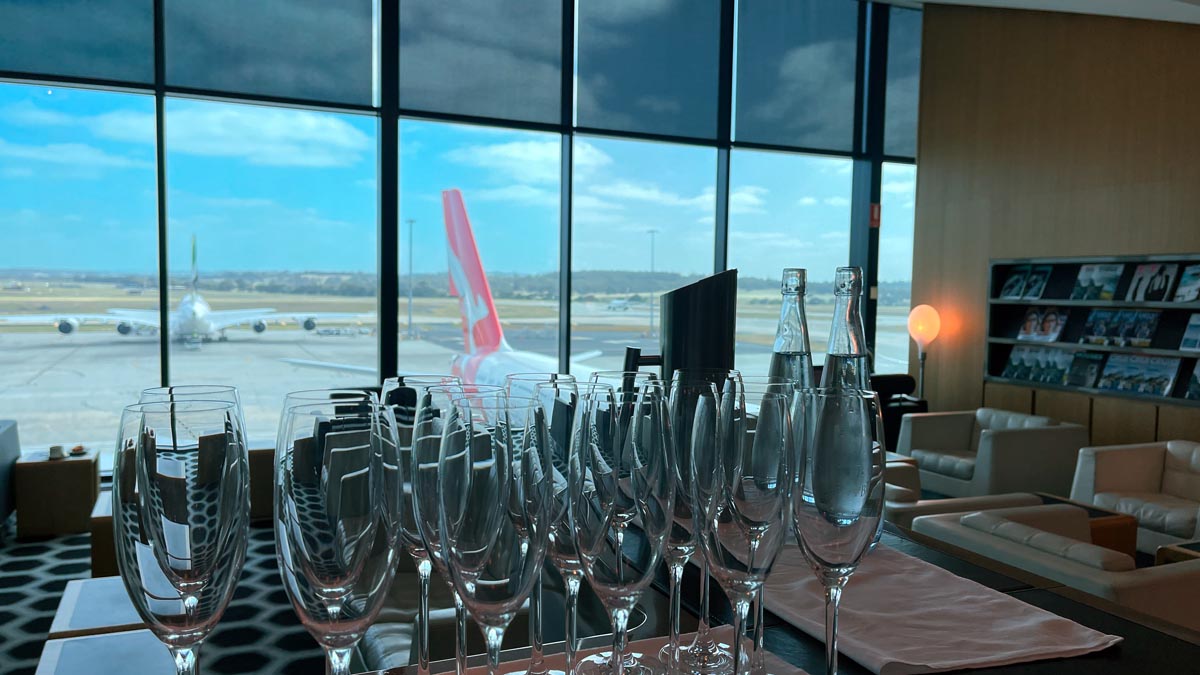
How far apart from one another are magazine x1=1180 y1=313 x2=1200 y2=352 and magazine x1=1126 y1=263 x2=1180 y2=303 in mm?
211

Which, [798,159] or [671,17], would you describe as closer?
[671,17]

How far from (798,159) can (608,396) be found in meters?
7.08

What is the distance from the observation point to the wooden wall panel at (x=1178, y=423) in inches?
207

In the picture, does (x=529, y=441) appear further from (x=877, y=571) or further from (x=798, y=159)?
(x=798, y=159)

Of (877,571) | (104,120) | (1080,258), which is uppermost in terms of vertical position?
(104,120)

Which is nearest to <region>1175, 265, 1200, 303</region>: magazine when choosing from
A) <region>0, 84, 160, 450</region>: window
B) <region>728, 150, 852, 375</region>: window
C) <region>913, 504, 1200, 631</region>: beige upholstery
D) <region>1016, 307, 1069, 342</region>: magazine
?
<region>1016, 307, 1069, 342</region>: magazine

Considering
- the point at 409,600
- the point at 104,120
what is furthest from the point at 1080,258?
→ the point at 104,120

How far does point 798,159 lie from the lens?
24.0 feet

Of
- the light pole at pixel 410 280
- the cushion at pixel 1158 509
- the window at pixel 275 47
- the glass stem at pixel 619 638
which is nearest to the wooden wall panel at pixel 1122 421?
the cushion at pixel 1158 509

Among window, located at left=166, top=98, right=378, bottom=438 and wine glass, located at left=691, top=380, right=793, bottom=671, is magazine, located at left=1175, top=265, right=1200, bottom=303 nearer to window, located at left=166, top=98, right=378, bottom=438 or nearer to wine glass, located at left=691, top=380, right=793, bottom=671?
window, located at left=166, top=98, right=378, bottom=438

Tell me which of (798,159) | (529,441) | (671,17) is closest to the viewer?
(529,441)

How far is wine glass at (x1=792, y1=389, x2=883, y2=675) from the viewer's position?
0.63 metres

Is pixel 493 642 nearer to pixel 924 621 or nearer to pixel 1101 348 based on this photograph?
pixel 924 621

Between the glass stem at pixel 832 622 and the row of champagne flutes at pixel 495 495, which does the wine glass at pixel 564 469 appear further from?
the glass stem at pixel 832 622
